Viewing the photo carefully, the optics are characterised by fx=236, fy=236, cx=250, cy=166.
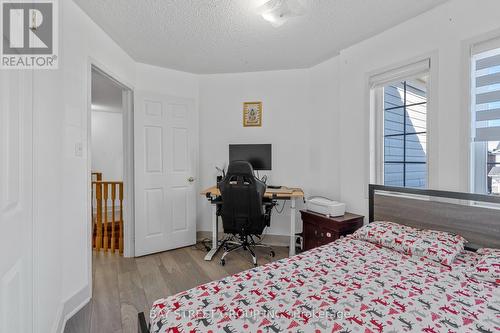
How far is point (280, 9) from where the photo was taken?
1803 millimetres

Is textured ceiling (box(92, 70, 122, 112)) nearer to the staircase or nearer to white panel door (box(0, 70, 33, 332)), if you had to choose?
the staircase

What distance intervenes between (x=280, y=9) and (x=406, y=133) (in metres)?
1.76

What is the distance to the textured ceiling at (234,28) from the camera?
78.3 inches

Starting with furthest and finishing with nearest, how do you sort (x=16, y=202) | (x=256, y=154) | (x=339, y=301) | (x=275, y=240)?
(x=275, y=240)
(x=256, y=154)
(x=339, y=301)
(x=16, y=202)

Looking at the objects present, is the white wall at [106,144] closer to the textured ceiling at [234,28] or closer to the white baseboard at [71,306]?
the textured ceiling at [234,28]

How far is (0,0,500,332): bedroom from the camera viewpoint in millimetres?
1279

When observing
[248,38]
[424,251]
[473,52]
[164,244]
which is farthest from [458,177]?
[164,244]

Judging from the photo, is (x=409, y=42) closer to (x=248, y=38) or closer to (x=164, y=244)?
(x=248, y=38)

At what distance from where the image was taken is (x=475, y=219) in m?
1.79

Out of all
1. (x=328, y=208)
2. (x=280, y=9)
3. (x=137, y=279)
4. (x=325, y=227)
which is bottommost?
(x=137, y=279)

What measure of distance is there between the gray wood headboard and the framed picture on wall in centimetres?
184

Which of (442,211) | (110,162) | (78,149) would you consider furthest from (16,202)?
(110,162)

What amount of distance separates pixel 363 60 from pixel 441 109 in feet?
3.32

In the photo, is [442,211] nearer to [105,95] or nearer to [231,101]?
[231,101]
